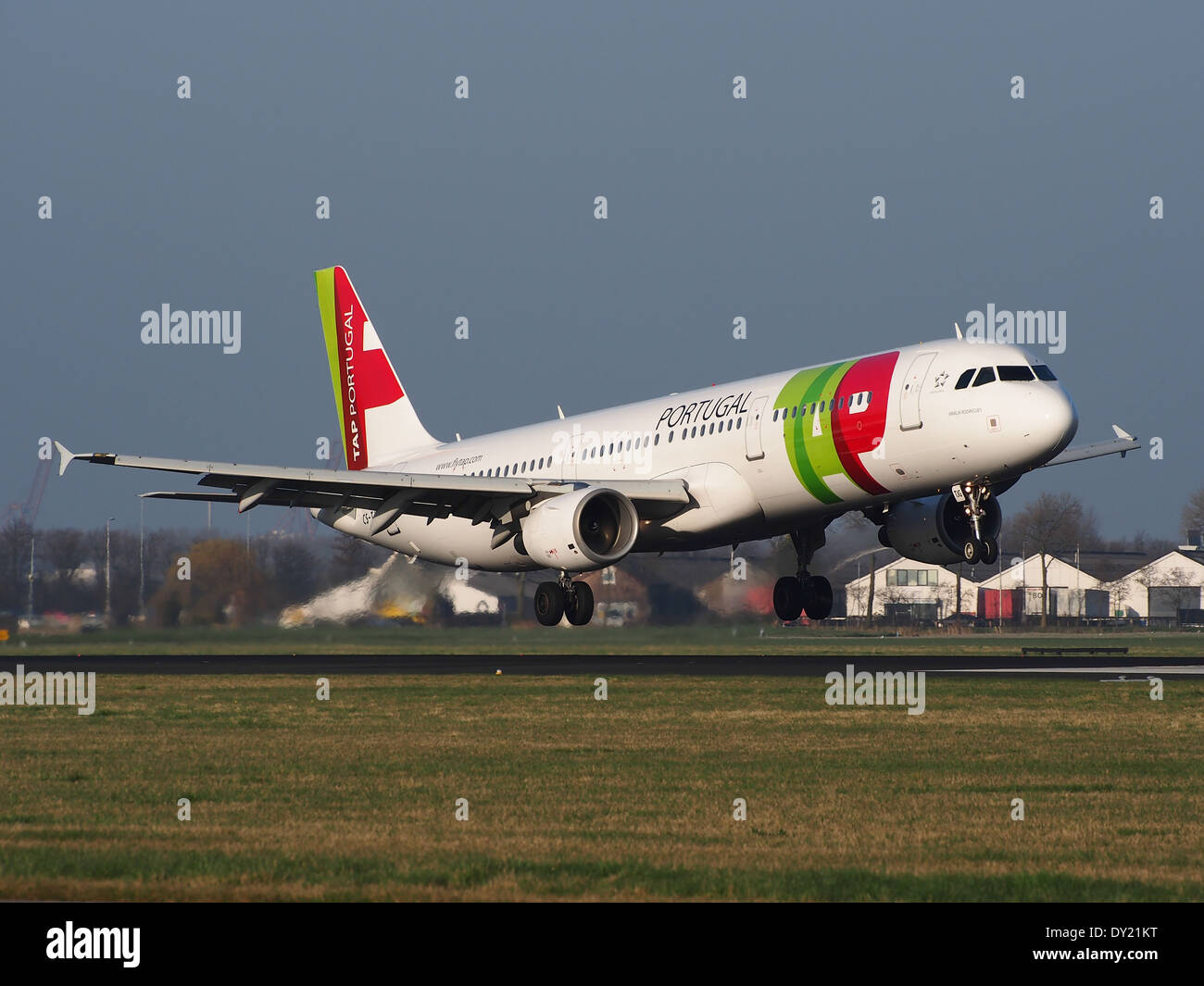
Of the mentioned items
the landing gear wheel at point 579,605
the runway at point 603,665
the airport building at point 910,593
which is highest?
the airport building at point 910,593

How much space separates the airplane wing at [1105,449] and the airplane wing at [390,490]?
10.2 m

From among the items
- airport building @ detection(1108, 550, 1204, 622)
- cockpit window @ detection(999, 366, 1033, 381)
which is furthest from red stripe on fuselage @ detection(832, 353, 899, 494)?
airport building @ detection(1108, 550, 1204, 622)

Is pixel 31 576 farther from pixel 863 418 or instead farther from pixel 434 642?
pixel 863 418

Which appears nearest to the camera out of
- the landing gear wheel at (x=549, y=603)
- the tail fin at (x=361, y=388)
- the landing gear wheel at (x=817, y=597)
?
the landing gear wheel at (x=549, y=603)

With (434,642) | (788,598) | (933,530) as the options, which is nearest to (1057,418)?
(933,530)

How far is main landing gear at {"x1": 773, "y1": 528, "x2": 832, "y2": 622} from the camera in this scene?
4309 cm

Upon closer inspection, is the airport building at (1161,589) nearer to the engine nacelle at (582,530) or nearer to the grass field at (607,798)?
the engine nacelle at (582,530)

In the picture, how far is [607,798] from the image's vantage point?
15.9 meters

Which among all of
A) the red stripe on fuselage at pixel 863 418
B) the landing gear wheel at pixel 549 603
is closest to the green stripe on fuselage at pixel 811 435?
the red stripe on fuselage at pixel 863 418

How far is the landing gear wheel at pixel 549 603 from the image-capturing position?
135 feet

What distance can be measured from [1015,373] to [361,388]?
2660 cm

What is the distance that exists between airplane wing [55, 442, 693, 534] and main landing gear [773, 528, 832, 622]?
225 inches

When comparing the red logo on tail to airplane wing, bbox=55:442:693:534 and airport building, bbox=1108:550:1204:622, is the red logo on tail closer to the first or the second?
airplane wing, bbox=55:442:693:534

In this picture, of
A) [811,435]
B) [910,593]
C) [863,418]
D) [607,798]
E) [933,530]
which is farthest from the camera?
[910,593]
